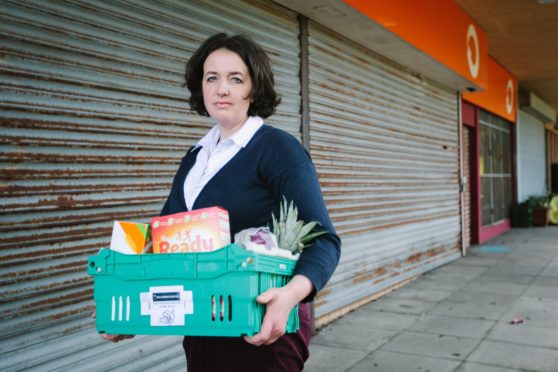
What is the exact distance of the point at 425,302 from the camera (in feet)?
22.0

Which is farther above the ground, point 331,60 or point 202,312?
point 331,60

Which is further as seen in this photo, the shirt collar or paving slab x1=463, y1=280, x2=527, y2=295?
paving slab x1=463, y1=280, x2=527, y2=295

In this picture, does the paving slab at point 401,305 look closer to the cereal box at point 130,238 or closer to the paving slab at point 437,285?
the paving slab at point 437,285

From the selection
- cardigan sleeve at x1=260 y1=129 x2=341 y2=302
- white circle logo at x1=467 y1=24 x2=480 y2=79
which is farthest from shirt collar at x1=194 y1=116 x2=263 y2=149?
white circle logo at x1=467 y1=24 x2=480 y2=79

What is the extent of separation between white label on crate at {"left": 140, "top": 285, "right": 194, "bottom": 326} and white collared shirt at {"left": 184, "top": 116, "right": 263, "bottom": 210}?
0.38 metres

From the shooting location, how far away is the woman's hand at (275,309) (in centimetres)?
134

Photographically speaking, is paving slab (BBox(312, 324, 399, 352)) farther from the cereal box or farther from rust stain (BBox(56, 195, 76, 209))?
the cereal box

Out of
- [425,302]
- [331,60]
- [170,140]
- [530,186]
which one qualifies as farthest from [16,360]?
[530,186]

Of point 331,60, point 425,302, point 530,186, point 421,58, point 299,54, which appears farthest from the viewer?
point 530,186

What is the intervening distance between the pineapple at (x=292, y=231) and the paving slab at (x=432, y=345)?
3593mm

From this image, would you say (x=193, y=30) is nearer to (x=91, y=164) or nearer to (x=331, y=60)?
(x=91, y=164)

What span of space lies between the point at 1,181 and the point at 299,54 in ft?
11.5

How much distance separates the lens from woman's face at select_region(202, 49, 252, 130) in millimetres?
1745

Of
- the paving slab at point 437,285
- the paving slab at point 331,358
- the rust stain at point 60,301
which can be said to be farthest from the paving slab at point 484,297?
the rust stain at point 60,301
